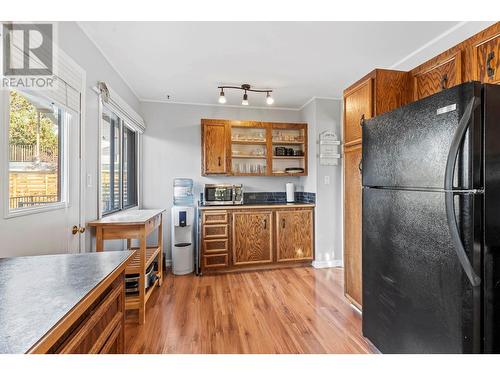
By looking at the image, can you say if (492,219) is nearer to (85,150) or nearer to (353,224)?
(353,224)

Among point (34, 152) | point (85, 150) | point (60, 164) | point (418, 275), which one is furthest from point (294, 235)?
point (34, 152)

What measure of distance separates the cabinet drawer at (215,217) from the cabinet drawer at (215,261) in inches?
17.9

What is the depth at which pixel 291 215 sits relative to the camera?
141 inches

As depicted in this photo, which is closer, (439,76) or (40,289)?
(40,289)

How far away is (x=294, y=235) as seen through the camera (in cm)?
358

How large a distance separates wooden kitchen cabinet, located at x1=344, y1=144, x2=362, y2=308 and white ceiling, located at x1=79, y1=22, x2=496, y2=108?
96 centimetres

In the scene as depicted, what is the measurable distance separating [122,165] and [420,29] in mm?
3392

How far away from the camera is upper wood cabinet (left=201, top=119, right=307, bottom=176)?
3.64 metres

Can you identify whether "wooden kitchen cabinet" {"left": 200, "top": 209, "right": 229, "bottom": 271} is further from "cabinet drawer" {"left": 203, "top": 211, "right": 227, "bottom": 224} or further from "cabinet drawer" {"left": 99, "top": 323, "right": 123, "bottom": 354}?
"cabinet drawer" {"left": 99, "top": 323, "right": 123, "bottom": 354}

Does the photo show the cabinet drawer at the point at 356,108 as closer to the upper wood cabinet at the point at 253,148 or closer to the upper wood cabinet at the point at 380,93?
the upper wood cabinet at the point at 380,93

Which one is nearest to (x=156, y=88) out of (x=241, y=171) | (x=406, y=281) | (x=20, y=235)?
(x=241, y=171)

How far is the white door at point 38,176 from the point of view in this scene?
128cm

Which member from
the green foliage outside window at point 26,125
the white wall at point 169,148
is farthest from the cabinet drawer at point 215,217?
the green foliage outside window at point 26,125

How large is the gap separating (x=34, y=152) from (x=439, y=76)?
2785 mm
